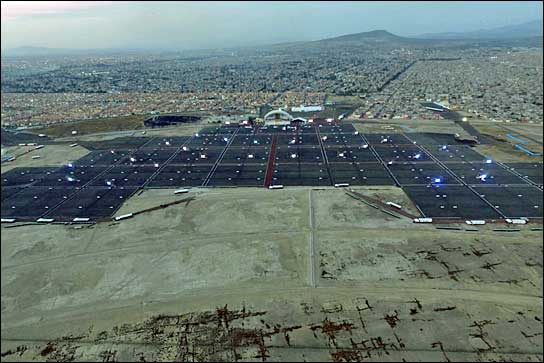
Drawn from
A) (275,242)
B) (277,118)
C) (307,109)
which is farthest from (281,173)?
(307,109)

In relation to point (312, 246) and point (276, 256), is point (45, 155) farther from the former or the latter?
point (312, 246)

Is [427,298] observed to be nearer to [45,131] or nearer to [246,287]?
[246,287]

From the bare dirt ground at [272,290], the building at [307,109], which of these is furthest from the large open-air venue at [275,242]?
the building at [307,109]

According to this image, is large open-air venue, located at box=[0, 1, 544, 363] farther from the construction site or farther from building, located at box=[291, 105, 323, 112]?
building, located at box=[291, 105, 323, 112]

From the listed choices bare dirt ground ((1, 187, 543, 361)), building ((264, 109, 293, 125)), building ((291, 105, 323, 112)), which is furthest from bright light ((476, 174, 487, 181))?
building ((291, 105, 323, 112))

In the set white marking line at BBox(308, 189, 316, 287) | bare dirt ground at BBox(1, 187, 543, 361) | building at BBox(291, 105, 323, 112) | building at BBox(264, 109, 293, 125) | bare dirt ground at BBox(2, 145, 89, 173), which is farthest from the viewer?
building at BBox(291, 105, 323, 112)

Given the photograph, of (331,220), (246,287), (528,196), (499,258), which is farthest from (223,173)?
(528,196)
